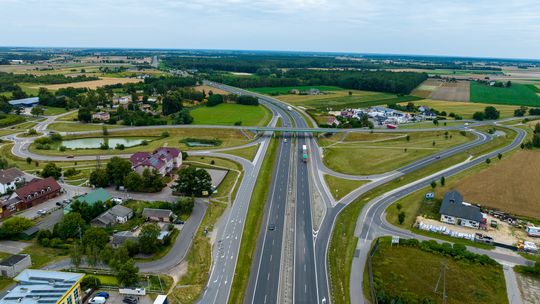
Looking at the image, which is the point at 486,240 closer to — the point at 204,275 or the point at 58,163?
the point at 204,275

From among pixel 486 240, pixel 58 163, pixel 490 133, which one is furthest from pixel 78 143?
pixel 490 133

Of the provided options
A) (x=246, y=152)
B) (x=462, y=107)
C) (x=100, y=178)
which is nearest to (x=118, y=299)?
(x=100, y=178)

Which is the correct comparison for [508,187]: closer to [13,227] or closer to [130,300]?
[130,300]

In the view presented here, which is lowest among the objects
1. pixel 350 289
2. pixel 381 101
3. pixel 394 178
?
pixel 350 289

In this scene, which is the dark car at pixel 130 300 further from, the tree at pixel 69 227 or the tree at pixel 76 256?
the tree at pixel 69 227

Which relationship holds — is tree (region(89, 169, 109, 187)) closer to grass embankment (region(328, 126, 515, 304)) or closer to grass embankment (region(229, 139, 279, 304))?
grass embankment (region(229, 139, 279, 304))

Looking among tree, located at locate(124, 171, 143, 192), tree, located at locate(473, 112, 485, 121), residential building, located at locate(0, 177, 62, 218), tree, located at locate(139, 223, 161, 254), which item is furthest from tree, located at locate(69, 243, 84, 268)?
tree, located at locate(473, 112, 485, 121)
